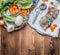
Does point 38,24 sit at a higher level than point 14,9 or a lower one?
lower

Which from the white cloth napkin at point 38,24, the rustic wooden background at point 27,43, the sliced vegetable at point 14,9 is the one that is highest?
the sliced vegetable at point 14,9

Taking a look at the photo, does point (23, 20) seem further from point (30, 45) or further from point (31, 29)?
point (30, 45)

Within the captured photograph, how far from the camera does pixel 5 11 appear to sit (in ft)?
6.43

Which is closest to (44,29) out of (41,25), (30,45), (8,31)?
(41,25)

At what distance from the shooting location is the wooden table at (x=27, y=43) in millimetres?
1912

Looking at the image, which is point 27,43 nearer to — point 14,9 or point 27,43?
point 27,43

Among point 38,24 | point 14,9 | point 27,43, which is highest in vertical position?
point 14,9

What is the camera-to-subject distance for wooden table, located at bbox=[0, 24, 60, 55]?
6.27 ft

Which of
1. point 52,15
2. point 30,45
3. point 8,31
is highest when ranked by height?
point 52,15

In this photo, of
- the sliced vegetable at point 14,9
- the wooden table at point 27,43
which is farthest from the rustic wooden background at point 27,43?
the sliced vegetable at point 14,9

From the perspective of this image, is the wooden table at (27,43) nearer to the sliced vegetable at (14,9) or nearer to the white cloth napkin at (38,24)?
the white cloth napkin at (38,24)

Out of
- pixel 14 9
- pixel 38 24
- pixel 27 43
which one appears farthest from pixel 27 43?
pixel 14 9

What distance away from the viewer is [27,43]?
6.36ft

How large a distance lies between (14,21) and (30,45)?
0.26m
